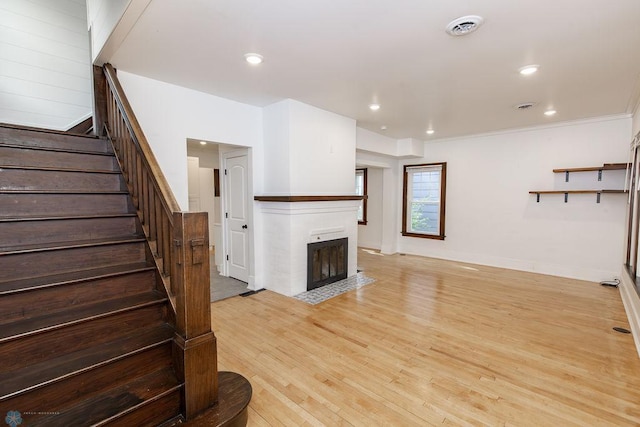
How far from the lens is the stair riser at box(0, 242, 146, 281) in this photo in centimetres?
182

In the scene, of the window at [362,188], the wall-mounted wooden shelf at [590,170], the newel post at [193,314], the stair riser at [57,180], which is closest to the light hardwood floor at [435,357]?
the newel post at [193,314]

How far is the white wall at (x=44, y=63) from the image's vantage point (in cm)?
346

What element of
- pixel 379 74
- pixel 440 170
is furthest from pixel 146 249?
pixel 440 170

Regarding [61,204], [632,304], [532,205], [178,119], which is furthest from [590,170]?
[61,204]

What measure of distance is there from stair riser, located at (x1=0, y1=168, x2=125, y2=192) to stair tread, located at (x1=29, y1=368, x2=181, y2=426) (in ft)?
5.17

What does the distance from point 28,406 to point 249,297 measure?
2.62 meters

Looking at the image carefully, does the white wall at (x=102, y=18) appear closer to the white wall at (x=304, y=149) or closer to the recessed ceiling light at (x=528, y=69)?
the white wall at (x=304, y=149)

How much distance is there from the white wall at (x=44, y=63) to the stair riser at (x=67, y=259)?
8.76 feet

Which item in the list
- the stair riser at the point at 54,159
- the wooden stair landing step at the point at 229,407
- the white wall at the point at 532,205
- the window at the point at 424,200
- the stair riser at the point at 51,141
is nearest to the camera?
the wooden stair landing step at the point at 229,407

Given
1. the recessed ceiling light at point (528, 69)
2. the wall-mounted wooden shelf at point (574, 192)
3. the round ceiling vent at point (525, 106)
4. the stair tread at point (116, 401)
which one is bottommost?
the stair tread at point (116, 401)

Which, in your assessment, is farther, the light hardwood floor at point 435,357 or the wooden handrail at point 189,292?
the light hardwood floor at point 435,357

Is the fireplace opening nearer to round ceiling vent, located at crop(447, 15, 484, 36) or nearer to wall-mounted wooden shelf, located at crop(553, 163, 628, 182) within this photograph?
round ceiling vent, located at crop(447, 15, 484, 36)

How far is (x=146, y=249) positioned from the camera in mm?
2266

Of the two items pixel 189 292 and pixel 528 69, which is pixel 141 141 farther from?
pixel 528 69
